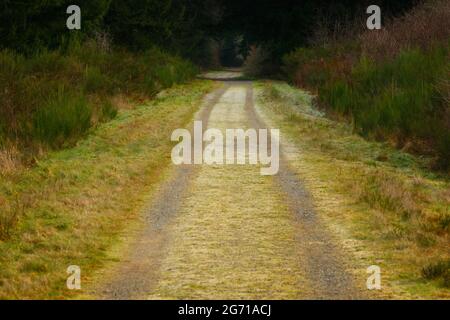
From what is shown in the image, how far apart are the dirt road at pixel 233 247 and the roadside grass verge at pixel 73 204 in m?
0.38

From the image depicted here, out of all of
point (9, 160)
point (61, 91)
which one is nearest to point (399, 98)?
point (61, 91)

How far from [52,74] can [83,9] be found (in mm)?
6306

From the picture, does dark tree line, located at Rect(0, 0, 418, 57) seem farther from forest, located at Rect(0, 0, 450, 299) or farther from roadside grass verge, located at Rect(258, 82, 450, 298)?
roadside grass verge, located at Rect(258, 82, 450, 298)

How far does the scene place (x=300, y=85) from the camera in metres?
29.7

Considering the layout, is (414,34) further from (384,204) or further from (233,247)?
(233,247)

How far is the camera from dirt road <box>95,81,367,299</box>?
21.1 ft

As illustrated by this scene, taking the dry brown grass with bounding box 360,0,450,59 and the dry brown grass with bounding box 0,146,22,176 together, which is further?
the dry brown grass with bounding box 360,0,450,59

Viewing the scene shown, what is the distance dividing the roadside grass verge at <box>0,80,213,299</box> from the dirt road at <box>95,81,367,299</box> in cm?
38

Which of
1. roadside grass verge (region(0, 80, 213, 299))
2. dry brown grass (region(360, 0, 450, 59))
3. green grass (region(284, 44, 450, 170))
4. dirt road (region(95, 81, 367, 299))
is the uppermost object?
dry brown grass (region(360, 0, 450, 59))

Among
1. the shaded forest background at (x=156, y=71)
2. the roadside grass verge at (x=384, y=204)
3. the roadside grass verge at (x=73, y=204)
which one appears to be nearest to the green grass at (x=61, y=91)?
the shaded forest background at (x=156, y=71)

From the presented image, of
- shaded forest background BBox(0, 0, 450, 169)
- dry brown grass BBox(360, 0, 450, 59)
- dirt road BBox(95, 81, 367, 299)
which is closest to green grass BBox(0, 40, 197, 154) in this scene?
shaded forest background BBox(0, 0, 450, 169)

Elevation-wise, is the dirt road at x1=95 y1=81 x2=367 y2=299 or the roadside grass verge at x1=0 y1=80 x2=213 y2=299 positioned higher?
the roadside grass verge at x1=0 y1=80 x2=213 y2=299

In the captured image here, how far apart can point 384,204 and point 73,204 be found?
3956mm

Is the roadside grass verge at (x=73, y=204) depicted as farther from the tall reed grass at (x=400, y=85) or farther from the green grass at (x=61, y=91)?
the tall reed grass at (x=400, y=85)
